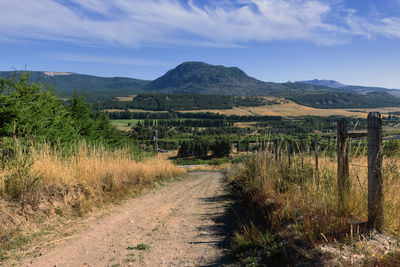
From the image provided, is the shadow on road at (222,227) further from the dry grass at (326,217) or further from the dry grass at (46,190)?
the dry grass at (46,190)

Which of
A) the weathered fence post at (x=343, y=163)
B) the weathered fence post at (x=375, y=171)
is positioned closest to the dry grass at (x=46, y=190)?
the weathered fence post at (x=343, y=163)

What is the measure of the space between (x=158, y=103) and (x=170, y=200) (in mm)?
181315

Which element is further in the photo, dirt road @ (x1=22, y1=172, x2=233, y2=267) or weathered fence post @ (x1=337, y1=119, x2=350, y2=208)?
dirt road @ (x1=22, y1=172, x2=233, y2=267)

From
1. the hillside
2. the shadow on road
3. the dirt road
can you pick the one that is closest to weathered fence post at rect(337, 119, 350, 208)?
the shadow on road

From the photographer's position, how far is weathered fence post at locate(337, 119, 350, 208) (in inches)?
155

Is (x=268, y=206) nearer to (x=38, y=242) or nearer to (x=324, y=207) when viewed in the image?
(x=324, y=207)

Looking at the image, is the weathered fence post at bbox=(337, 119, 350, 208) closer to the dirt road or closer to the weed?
the dirt road

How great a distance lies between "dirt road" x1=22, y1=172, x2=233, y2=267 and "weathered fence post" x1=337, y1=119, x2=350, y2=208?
199cm

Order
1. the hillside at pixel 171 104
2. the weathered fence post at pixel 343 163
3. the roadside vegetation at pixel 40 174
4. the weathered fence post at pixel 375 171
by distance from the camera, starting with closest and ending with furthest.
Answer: the weathered fence post at pixel 375 171 < the weathered fence post at pixel 343 163 < the roadside vegetation at pixel 40 174 < the hillside at pixel 171 104

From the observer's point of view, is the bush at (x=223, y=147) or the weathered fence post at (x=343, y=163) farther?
the bush at (x=223, y=147)

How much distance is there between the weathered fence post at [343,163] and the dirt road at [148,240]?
1.99 metres

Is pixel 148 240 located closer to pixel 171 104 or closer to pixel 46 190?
pixel 46 190

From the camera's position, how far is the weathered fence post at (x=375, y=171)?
3.48 meters

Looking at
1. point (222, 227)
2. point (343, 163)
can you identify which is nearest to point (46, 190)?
point (222, 227)
